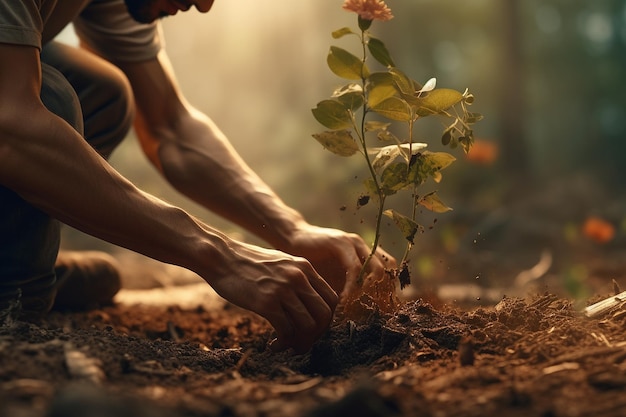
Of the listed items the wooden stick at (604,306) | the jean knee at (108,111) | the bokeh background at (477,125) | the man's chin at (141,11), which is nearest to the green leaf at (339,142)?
the wooden stick at (604,306)

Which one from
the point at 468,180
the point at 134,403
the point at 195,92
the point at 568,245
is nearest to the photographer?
the point at 134,403

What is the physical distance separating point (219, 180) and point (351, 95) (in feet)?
2.60

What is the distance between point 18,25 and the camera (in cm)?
185

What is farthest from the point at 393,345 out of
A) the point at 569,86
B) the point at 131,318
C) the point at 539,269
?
the point at 569,86

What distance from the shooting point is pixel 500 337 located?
5.89 feet

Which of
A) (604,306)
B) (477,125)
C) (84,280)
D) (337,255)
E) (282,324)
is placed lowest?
(84,280)

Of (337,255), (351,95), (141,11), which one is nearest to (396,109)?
(351,95)

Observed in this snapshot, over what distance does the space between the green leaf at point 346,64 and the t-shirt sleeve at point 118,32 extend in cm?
112

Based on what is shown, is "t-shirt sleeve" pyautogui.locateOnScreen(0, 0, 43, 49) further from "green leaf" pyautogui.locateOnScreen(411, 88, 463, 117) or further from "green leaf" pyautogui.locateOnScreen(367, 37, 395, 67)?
"green leaf" pyautogui.locateOnScreen(411, 88, 463, 117)

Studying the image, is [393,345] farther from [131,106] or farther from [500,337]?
[131,106]

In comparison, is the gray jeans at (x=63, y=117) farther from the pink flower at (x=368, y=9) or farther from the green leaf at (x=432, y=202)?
the green leaf at (x=432, y=202)

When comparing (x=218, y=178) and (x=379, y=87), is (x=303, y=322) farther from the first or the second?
(x=218, y=178)

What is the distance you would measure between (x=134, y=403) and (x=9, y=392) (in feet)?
0.86

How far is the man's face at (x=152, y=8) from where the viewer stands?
2504 mm
